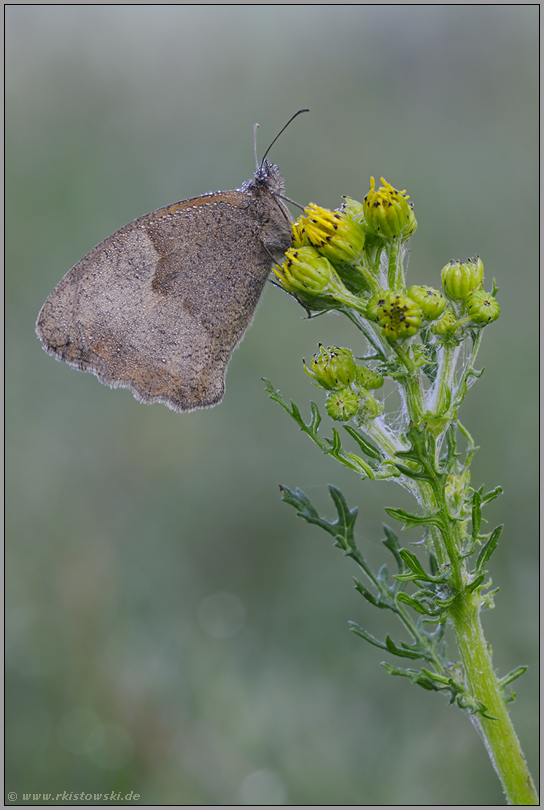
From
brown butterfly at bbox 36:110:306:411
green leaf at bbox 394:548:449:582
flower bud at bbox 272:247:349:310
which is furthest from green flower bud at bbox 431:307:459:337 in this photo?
brown butterfly at bbox 36:110:306:411

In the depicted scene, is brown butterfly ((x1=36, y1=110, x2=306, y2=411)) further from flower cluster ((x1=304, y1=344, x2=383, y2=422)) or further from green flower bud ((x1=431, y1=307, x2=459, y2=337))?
green flower bud ((x1=431, y1=307, x2=459, y2=337))

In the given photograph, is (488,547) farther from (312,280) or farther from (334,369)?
(312,280)

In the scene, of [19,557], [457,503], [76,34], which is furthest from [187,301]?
[76,34]

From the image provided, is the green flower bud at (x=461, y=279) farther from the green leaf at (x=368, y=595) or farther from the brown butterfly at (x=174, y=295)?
the brown butterfly at (x=174, y=295)

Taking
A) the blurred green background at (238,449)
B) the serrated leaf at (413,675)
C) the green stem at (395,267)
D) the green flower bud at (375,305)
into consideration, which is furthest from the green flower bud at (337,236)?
the blurred green background at (238,449)

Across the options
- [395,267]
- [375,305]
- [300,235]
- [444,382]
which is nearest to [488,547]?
[444,382]

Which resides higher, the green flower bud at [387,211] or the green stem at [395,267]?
the green flower bud at [387,211]
